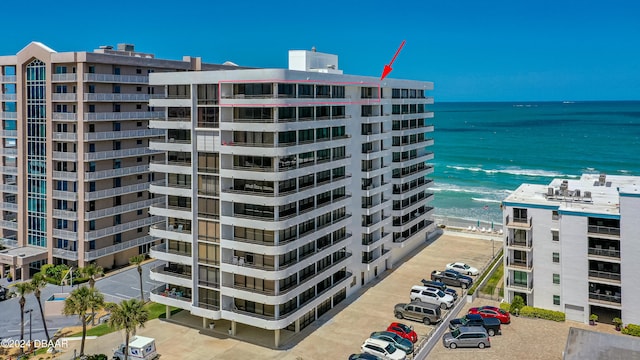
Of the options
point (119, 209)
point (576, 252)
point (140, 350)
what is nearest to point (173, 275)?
point (140, 350)

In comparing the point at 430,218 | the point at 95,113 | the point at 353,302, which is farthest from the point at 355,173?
the point at 95,113

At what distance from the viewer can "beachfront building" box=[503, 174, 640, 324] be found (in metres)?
46.2

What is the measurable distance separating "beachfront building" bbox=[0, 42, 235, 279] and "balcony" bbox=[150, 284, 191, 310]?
54.6 ft

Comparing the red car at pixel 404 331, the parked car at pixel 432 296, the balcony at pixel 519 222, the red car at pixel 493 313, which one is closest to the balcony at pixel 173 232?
the red car at pixel 404 331

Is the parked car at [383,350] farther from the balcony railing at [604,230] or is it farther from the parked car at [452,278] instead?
the balcony railing at [604,230]

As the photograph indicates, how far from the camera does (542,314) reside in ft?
161

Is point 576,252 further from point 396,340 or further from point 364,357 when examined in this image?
point 364,357

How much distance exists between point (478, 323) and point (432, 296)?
6926mm

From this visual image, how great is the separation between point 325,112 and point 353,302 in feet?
64.9

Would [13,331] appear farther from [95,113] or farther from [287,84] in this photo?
[287,84]

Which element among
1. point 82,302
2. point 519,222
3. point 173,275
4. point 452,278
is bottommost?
point 452,278

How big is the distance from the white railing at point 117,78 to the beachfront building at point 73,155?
4.6 inches

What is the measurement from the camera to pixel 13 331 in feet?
160

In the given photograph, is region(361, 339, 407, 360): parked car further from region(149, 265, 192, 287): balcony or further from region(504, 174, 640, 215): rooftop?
region(504, 174, 640, 215): rooftop
